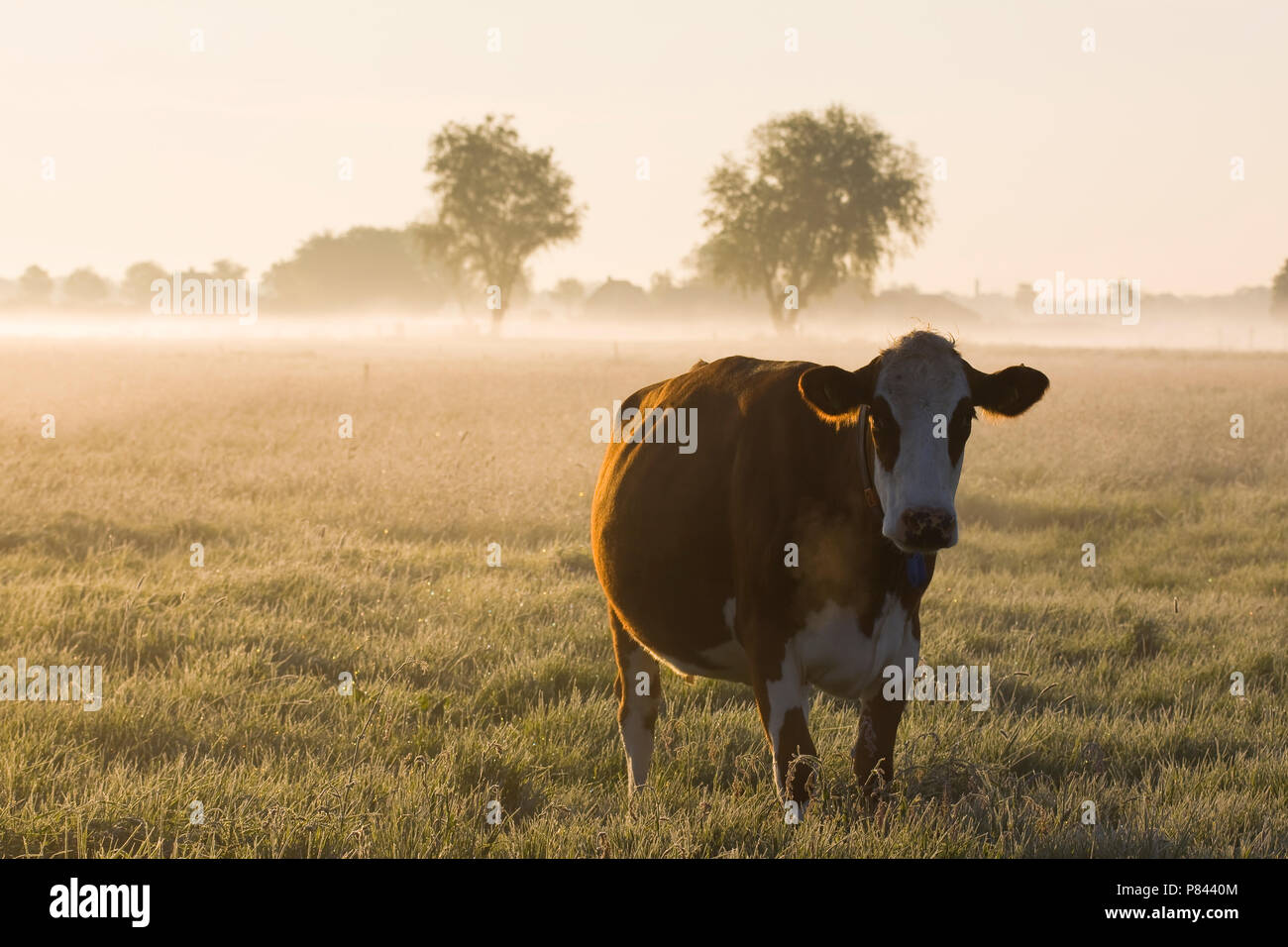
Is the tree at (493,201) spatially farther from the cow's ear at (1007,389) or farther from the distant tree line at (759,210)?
the cow's ear at (1007,389)

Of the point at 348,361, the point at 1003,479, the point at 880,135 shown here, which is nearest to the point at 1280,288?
the point at 880,135

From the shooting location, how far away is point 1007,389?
4395mm

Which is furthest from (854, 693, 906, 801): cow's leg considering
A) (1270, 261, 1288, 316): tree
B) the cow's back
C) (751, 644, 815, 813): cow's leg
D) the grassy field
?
(1270, 261, 1288, 316): tree

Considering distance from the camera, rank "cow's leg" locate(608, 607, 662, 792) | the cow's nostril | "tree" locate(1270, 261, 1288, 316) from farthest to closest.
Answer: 1. "tree" locate(1270, 261, 1288, 316)
2. "cow's leg" locate(608, 607, 662, 792)
3. the cow's nostril

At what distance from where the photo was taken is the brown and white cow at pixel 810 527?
4.14 m

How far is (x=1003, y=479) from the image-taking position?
14.9m

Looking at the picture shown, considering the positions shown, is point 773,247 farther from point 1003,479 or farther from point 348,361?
point 1003,479

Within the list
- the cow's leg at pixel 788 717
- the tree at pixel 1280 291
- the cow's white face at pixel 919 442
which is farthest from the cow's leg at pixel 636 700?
the tree at pixel 1280 291

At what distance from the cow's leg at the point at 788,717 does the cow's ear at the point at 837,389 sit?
970mm

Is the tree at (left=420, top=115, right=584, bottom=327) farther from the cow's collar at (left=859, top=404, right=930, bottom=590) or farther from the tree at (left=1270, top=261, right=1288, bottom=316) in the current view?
the tree at (left=1270, top=261, right=1288, bottom=316)

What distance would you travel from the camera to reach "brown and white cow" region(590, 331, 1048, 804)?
4.14 meters

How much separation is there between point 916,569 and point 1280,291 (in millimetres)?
131522
